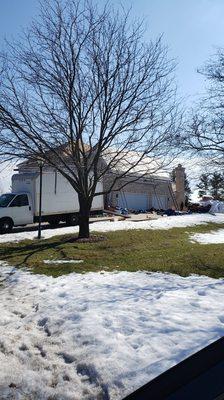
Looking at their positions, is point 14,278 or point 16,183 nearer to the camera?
point 14,278

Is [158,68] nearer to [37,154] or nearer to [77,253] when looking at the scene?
[37,154]

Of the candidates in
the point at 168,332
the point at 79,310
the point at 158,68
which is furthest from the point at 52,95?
the point at 168,332

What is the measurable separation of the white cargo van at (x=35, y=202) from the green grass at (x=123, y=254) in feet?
20.1

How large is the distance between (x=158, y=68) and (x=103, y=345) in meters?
13.1

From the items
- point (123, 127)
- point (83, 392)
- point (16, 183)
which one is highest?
point (123, 127)

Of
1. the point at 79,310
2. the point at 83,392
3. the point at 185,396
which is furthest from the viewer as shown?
the point at 79,310

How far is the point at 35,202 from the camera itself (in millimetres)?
23094

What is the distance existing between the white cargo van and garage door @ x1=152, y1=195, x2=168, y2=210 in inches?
779

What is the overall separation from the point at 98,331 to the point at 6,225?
17.0 m

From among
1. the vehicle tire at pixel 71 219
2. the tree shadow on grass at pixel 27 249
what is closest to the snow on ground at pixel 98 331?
the tree shadow on grass at pixel 27 249

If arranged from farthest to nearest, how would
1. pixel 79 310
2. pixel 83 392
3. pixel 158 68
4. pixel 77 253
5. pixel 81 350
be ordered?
pixel 158 68
pixel 77 253
pixel 79 310
pixel 81 350
pixel 83 392

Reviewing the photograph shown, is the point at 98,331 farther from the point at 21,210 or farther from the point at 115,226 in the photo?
the point at 21,210

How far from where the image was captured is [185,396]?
184 cm

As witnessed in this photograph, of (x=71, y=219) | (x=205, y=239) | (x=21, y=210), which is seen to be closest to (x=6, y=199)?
(x=21, y=210)
